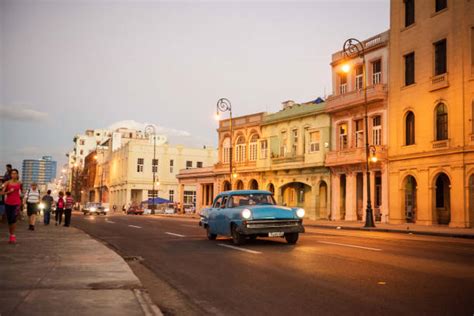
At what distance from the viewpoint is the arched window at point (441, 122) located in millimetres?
31594

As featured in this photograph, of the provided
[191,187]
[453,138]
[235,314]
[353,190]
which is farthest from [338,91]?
[191,187]

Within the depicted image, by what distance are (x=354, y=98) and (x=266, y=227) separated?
26.9m

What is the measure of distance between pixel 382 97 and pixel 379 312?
106ft

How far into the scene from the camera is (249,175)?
5219cm

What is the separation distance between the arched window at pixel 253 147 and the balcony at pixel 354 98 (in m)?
11.5

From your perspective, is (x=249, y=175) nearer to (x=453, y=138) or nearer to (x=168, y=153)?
(x=453, y=138)

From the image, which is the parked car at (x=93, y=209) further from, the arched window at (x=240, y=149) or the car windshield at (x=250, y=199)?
the car windshield at (x=250, y=199)

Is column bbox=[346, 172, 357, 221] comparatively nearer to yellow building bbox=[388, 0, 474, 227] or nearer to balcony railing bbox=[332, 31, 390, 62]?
yellow building bbox=[388, 0, 474, 227]

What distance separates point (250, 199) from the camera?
15336mm

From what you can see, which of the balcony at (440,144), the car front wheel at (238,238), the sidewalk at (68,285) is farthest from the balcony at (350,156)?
the sidewalk at (68,285)

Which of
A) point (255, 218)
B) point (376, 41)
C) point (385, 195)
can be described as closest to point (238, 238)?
point (255, 218)

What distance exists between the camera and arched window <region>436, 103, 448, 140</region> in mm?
31594

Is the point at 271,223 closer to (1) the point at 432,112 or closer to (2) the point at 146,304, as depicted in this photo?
(2) the point at 146,304

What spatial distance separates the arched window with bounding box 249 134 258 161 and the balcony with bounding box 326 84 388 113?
1150 centimetres
